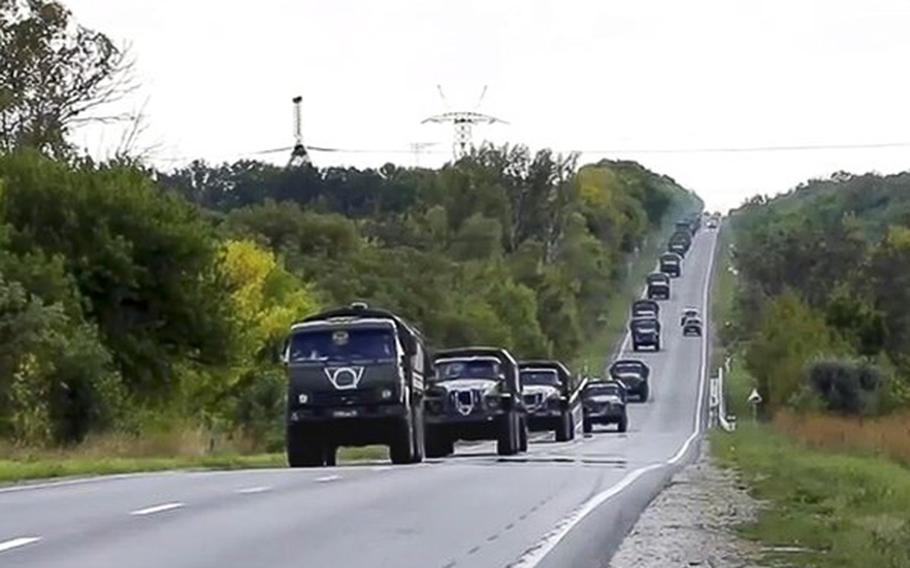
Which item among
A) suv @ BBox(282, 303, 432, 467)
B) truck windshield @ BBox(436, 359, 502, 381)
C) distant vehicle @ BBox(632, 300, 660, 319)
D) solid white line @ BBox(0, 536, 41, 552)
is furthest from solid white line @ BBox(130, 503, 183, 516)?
distant vehicle @ BBox(632, 300, 660, 319)

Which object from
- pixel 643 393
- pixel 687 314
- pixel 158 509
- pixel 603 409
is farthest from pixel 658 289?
pixel 158 509

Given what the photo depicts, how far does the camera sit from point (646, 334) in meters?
123

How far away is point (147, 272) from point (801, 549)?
106 feet

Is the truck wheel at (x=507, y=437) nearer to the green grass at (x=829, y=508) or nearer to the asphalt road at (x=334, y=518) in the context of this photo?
the green grass at (x=829, y=508)

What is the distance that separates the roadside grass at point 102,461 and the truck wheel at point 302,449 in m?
0.51

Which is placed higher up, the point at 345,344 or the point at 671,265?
the point at 671,265

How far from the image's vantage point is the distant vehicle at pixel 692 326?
429ft

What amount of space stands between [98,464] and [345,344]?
6.15 m

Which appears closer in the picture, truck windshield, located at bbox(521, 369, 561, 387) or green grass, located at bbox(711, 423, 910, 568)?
green grass, located at bbox(711, 423, 910, 568)

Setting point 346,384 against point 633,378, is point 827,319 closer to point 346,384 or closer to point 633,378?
point 633,378

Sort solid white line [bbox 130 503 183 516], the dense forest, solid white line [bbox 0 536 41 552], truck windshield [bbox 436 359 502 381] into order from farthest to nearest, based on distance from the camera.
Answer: the dense forest
truck windshield [bbox 436 359 502 381]
solid white line [bbox 130 503 183 516]
solid white line [bbox 0 536 41 552]

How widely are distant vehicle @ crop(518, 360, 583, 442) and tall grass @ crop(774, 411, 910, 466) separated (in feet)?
21.0

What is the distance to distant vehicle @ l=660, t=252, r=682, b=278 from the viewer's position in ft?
557

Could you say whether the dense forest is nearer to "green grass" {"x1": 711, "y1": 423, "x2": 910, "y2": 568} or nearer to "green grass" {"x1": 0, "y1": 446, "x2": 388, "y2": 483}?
"green grass" {"x1": 711, "y1": 423, "x2": 910, "y2": 568}
